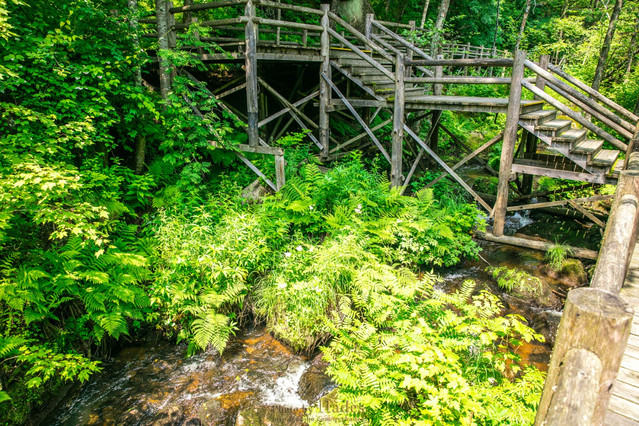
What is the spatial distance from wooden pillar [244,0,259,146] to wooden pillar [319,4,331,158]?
2298 millimetres

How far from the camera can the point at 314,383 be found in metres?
4.77

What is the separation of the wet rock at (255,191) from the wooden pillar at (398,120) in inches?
127

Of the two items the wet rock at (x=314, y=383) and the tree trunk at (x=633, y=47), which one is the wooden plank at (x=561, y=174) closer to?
the wet rock at (x=314, y=383)

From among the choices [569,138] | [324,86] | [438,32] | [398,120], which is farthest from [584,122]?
[438,32]

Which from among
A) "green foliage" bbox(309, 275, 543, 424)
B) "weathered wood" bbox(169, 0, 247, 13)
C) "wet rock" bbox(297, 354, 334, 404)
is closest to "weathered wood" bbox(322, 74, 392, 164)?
"weathered wood" bbox(169, 0, 247, 13)

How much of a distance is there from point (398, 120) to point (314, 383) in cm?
615

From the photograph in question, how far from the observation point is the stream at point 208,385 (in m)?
4.35

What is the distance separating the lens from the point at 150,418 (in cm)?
432

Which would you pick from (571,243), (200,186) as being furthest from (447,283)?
(200,186)

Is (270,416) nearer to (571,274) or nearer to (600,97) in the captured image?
(571,274)

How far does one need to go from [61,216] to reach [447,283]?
6.19 metres

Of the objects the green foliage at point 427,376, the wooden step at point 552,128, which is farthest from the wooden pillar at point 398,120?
the green foliage at point 427,376

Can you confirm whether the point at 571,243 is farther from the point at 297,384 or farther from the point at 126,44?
the point at 126,44

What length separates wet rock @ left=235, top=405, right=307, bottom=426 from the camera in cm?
424
